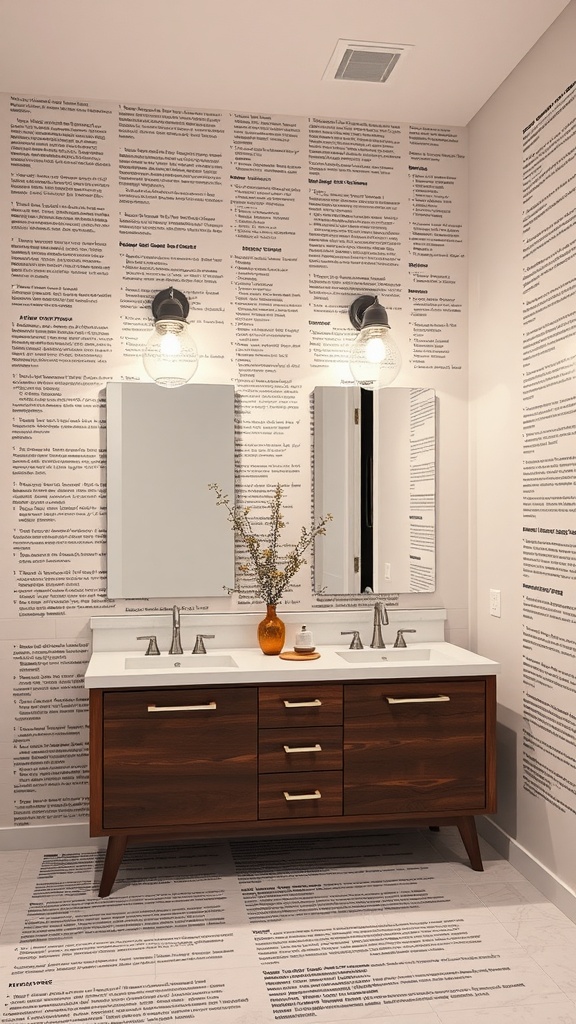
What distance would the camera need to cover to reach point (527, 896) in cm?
288

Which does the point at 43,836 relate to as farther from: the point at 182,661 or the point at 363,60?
the point at 363,60

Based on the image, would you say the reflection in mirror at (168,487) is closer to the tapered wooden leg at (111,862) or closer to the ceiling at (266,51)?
the tapered wooden leg at (111,862)

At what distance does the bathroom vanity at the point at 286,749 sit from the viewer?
2824 millimetres

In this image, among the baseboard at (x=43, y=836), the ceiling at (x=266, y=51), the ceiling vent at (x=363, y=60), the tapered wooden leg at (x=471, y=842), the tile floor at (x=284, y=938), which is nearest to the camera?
the tile floor at (x=284, y=938)

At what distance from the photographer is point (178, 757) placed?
285 centimetres

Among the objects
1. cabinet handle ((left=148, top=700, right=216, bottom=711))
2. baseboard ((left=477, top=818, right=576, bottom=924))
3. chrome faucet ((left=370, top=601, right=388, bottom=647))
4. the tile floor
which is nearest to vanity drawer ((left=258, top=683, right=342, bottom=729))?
cabinet handle ((left=148, top=700, right=216, bottom=711))

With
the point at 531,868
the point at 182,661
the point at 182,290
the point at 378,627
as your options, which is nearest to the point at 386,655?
the point at 378,627

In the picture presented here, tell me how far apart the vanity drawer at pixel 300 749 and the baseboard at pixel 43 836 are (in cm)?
88

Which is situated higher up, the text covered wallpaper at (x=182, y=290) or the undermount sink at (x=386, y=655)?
the text covered wallpaper at (x=182, y=290)

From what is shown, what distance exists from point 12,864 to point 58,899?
389 millimetres

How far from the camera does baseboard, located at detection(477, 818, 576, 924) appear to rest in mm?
2738

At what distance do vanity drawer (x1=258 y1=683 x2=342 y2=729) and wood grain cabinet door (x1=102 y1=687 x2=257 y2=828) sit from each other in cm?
5

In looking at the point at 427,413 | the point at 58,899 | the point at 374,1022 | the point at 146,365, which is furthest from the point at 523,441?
the point at 58,899

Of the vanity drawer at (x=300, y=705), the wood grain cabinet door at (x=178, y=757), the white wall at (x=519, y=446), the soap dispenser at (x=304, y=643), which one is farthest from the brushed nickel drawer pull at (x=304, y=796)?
the white wall at (x=519, y=446)
